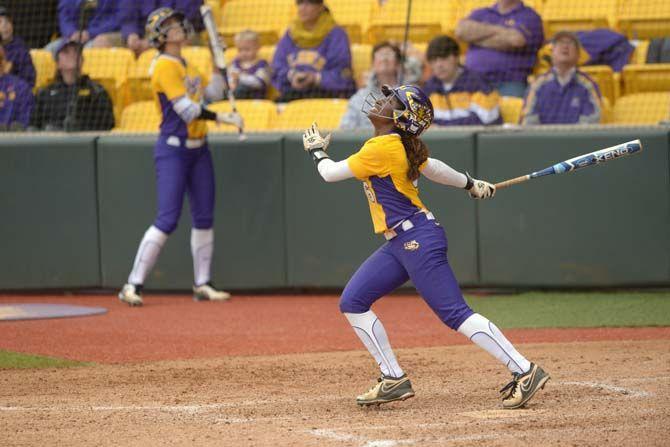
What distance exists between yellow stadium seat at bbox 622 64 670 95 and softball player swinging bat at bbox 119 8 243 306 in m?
3.42

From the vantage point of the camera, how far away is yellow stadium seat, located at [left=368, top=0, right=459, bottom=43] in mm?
11102

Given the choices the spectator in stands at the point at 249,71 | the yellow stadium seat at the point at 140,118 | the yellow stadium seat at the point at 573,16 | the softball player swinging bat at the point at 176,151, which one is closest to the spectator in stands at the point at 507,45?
the yellow stadium seat at the point at 573,16

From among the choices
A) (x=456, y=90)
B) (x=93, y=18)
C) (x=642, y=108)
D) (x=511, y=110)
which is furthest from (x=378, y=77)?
(x=93, y=18)

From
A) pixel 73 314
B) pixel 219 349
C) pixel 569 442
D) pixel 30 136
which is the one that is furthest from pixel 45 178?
pixel 569 442

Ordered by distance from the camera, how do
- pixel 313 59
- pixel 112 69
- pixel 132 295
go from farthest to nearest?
pixel 112 69 → pixel 313 59 → pixel 132 295

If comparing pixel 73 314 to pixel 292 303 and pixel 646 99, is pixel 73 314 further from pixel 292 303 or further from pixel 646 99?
pixel 646 99

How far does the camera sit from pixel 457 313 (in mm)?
5336

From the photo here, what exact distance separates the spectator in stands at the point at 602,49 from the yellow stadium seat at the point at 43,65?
4.75 meters

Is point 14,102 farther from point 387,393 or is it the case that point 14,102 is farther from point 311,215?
point 387,393

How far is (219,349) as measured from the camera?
7598 mm

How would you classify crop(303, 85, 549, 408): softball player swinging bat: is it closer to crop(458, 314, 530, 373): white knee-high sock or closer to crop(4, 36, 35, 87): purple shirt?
crop(458, 314, 530, 373): white knee-high sock

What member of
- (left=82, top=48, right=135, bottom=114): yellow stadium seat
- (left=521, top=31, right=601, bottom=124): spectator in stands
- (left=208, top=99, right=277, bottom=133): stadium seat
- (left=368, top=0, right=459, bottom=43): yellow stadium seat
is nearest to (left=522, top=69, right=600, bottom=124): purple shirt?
(left=521, top=31, right=601, bottom=124): spectator in stands

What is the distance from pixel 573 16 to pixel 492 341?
6.21m

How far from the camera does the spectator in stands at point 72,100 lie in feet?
34.5
